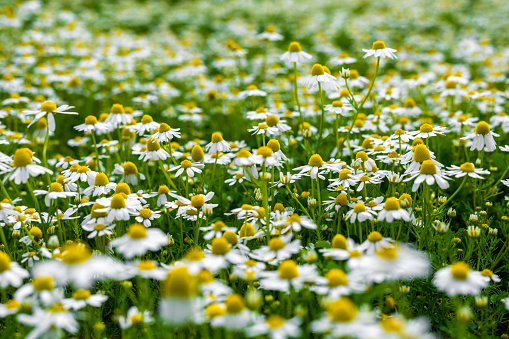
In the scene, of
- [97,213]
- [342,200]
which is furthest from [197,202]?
[342,200]

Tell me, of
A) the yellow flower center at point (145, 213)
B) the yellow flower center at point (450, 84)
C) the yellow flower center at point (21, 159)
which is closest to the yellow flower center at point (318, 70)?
the yellow flower center at point (145, 213)

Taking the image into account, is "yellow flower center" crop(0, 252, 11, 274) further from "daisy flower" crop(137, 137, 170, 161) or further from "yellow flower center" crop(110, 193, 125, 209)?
"daisy flower" crop(137, 137, 170, 161)

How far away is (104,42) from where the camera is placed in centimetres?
1083

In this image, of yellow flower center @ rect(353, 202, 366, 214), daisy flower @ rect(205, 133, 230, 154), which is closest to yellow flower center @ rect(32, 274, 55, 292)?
daisy flower @ rect(205, 133, 230, 154)

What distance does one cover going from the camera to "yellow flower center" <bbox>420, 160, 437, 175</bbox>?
3.23 metres

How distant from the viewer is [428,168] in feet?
10.6

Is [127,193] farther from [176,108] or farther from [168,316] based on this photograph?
[176,108]

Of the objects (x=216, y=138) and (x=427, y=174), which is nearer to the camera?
(x=427, y=174)

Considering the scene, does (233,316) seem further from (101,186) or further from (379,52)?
(379,52)

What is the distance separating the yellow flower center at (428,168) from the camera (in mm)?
3234

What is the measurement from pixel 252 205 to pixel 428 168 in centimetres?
163

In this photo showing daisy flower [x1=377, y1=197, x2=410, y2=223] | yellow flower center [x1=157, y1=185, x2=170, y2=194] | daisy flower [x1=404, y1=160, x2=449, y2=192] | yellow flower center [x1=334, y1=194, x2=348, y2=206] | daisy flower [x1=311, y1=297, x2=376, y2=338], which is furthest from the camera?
yellow flower center [x1=157, y1=185, x2=170, y2=194]

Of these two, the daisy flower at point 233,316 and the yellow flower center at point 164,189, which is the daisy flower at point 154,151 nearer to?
the yellow flower center at point 164,189

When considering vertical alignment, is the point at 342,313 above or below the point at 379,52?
below
